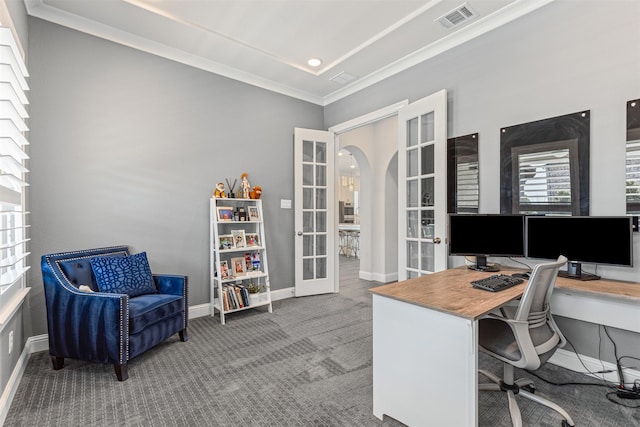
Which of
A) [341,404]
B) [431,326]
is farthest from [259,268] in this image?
[431,326]

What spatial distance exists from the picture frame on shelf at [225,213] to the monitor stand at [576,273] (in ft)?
10.6

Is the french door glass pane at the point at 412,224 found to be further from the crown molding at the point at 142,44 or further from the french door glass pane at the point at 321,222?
the crown molding at the point at 142,44

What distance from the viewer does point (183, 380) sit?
7.47ft

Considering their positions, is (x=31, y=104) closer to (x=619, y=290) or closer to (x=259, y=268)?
(x=259, y=268)

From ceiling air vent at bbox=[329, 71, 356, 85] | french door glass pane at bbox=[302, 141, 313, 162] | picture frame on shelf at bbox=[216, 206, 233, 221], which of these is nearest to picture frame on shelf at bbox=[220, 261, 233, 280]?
picture frame on shelf at bbox=[216, 206, 233, 221]

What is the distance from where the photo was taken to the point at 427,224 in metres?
3.29

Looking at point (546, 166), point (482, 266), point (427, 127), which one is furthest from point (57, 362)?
point (546, 166)

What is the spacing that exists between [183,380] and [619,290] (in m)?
2.98

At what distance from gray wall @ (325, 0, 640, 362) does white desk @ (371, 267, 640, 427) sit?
28.0 inches

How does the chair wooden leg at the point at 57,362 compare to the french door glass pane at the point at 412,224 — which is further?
the french door glass pane at the point at 412,224

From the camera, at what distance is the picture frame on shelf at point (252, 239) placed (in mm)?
3910

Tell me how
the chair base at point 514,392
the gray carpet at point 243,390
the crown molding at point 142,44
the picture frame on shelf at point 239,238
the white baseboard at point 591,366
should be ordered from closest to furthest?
1. the chair base at point 514,392
2. the gray carpet at point 243,390
3. the white baseboard at point 591,366
4. the crown molding at point 142,44
5. the picture frame on shelf at point 239,238

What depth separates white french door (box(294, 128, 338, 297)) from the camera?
4.45m

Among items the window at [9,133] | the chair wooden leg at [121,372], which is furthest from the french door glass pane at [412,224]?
the window at [9,133]
